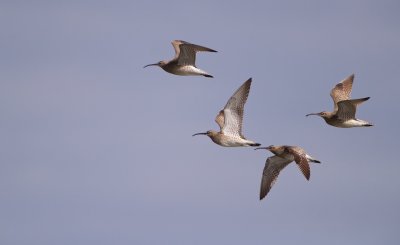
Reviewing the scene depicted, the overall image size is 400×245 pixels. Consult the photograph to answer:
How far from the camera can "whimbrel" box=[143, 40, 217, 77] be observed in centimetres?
3809

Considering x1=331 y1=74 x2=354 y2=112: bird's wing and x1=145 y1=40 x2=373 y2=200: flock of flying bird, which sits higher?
x1=331 y1=74 x2=354 y2=112: bird's wing

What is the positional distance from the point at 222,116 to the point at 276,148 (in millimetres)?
2025

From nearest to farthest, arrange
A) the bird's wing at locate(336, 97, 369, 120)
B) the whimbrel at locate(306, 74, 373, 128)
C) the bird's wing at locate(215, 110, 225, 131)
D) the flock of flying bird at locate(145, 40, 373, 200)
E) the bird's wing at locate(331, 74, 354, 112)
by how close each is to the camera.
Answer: the flock of flying bird at locate(145, 40, 373, 200) → the bird's wing at locate(215, 110, 225, 131) → the bird's wing at locate(336, 97, 369, 120) → the whimbrel at locate(306, 74, 373, 128) → the bird's wing at locate(331, 74, 354, 112)

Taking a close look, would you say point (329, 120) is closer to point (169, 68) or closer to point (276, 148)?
point (276, 148)

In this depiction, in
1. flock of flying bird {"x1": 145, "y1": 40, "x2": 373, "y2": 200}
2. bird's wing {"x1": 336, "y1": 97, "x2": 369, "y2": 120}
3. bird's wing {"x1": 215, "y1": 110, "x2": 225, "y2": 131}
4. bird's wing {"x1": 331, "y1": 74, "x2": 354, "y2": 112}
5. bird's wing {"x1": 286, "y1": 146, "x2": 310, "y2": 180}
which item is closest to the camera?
bird's wing {"x1": 286, "y1": 146, "x2": 310, "y2": 180}

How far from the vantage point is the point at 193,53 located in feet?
125

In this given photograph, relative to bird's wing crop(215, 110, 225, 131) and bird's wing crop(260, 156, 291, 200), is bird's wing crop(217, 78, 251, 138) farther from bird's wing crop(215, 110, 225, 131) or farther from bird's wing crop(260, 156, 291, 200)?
bird's wing crop(260, 156, 291, 200)

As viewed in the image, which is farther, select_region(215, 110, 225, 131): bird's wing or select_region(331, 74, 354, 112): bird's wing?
select_region(331, 74, 354, 112): bird's wing

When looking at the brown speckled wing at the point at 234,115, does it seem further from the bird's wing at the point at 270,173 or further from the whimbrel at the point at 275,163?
the bird's wing at the point at 270,173

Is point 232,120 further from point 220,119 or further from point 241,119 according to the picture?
point 220,119

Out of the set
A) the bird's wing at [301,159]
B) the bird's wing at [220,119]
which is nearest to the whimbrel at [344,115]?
the bird's wing at [301,159]

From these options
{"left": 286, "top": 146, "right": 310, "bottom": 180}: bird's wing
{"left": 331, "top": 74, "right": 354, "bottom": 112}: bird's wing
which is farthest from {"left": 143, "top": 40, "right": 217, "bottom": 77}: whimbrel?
{"left": 331, "top": 74, "right": 354, "bottom": 112}: bird's wing

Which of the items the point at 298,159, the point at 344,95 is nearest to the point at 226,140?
the point at 298,159

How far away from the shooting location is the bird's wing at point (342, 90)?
138 feet
